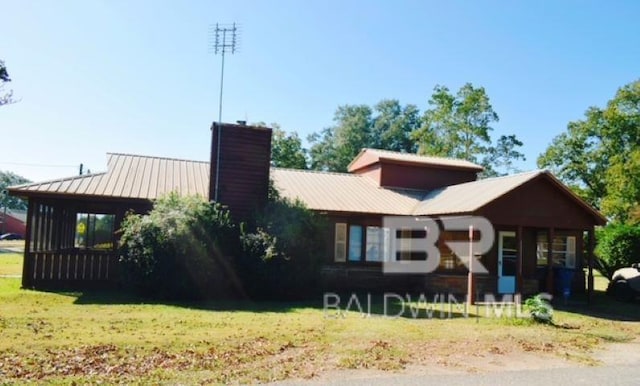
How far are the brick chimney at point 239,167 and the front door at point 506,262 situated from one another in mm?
8548

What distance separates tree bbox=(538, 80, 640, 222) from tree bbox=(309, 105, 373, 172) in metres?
20.2

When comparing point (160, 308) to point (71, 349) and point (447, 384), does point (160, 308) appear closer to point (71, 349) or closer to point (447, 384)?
point (71, 349)

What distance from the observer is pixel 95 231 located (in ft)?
75.9

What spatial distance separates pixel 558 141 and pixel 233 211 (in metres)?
28.6

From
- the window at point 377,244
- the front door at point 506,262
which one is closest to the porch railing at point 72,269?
the window at point 377,244

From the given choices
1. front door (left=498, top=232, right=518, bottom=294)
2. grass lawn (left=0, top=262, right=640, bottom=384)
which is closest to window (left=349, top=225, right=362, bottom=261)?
grass lawn (left=0, top=262, right=640, bottom=384)

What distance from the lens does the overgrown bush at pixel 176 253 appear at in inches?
591

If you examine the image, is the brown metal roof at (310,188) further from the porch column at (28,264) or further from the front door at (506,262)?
the front door at (506,262)

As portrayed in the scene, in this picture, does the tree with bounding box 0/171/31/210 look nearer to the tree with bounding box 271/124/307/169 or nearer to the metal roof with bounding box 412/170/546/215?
the tree with bounding box 271/124/307/169

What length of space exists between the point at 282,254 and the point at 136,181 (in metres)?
6.19

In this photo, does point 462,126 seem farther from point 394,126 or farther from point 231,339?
point 231,339

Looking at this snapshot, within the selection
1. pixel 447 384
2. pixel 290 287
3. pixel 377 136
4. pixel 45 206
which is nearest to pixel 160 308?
pixel 290 287

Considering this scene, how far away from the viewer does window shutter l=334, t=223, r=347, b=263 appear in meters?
19.0

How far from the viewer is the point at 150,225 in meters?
15.1
